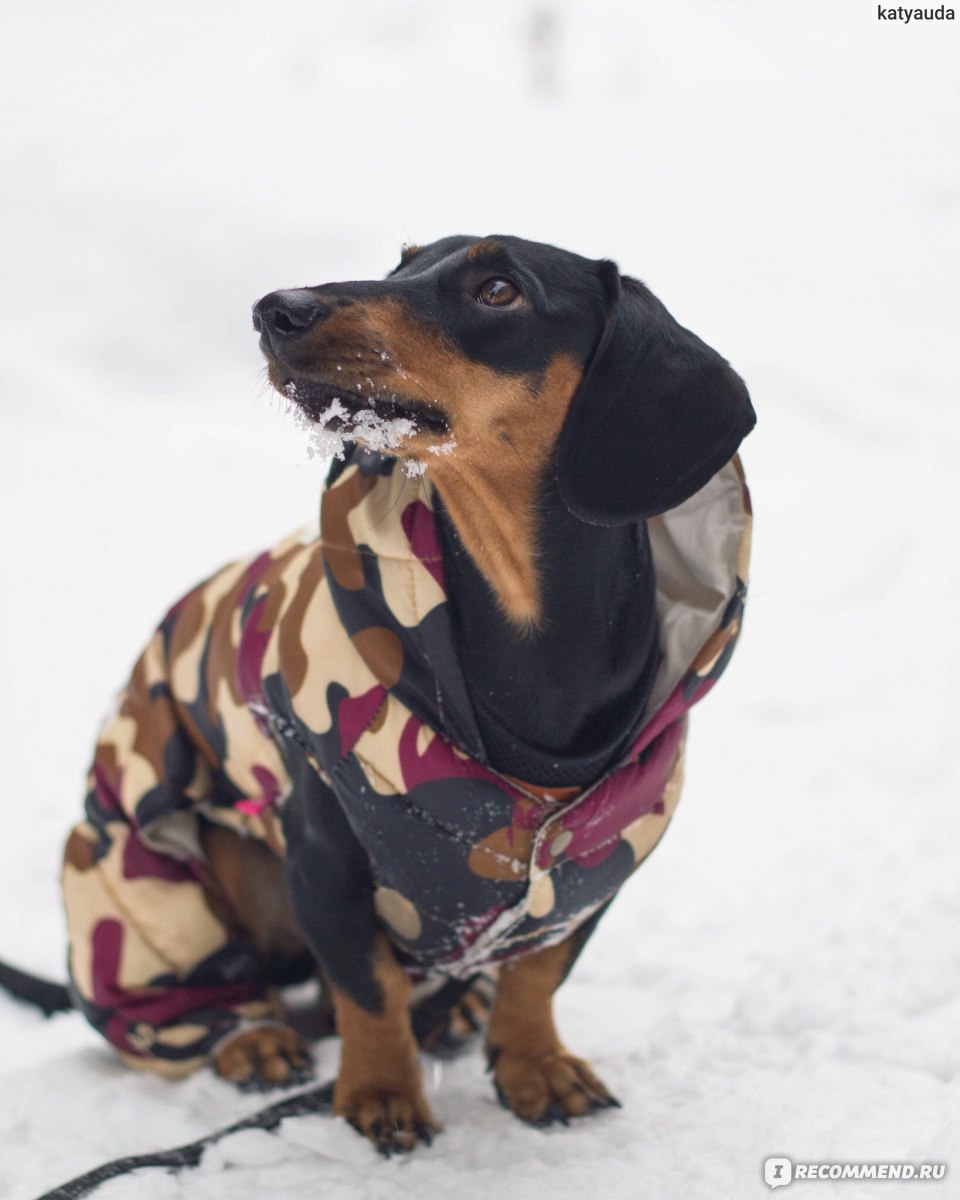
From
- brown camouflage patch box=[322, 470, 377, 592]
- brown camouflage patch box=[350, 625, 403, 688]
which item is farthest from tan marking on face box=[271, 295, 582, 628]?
brown camouflage patch box=[350, 625, 403, 688]

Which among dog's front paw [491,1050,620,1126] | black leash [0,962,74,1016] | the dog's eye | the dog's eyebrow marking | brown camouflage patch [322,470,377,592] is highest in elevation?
the dog's eyebrow marking

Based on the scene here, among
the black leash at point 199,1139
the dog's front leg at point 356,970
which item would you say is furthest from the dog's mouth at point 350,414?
the black leash at point 199,1139

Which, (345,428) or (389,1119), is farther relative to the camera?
(389,1119)

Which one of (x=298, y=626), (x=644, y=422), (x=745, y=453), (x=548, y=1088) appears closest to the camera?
(x=644, y=422)

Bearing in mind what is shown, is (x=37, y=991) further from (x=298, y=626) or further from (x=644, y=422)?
(x=644, y=422)

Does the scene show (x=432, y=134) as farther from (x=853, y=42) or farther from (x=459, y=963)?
(x=459, y=963)

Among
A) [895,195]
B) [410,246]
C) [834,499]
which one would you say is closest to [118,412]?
[834,499]

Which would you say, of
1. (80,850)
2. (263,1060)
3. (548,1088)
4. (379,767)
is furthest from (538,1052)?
(80,850)

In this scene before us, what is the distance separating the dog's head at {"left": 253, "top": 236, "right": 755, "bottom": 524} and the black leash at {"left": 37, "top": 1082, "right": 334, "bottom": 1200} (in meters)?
1.39

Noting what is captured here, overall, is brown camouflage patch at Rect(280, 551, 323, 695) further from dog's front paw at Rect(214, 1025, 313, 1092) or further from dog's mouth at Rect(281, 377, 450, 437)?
dog's front paw at Rect(214, 1025, 313, 1092)

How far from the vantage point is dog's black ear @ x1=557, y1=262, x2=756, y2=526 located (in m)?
2.15

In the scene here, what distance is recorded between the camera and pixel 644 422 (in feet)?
7.16

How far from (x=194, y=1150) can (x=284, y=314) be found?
5.18 feet

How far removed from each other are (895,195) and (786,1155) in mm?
10989
